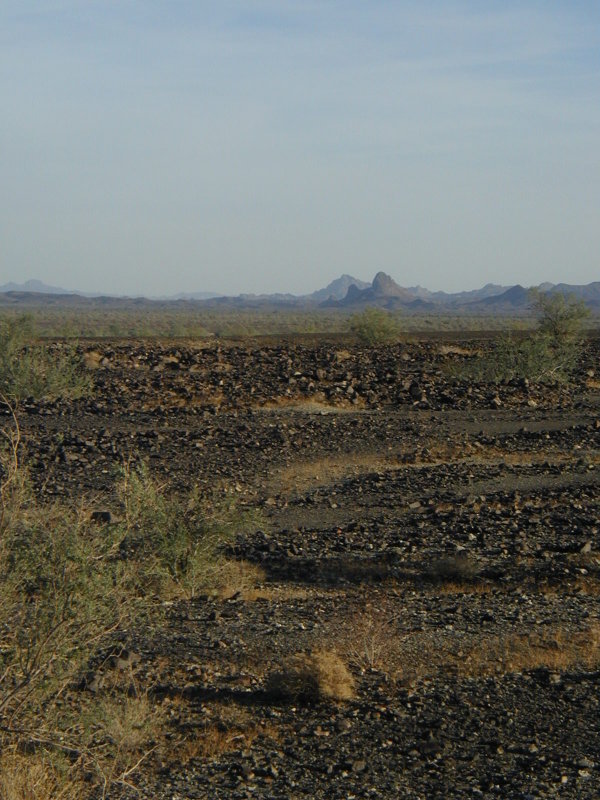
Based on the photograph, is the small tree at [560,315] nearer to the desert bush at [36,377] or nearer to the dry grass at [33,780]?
the desert bush at [36,377]

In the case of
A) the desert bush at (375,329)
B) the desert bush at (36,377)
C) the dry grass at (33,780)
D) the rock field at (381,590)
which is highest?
the desert bush at (375,329)

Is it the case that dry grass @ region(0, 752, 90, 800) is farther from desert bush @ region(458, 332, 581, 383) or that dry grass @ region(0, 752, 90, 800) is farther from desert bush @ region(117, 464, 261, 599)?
desert bush @ region(458, 332, 581, 383)

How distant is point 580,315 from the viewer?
35.6 metres

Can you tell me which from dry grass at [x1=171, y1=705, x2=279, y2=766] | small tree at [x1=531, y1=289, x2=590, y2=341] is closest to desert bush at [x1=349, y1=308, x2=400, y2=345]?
small tree at [x1=531, y1=289, x2=590, y2=341]

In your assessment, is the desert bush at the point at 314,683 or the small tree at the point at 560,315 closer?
the desert bush at the point at 314,683

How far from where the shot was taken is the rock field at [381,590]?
5.85m

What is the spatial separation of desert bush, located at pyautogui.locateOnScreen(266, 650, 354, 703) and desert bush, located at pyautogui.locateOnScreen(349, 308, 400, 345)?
30.0 metres

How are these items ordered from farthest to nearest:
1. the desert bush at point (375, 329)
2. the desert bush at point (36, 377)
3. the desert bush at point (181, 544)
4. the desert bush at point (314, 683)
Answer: the desert bush at point (375, 329) < the desert bush at point (36, 377) < the desert bush at point (181, 544) < the desert bush at point (314, 683)

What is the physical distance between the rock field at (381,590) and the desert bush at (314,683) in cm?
7

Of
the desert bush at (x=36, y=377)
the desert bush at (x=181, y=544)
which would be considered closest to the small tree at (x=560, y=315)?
the desert bush at (x=36, y=377)

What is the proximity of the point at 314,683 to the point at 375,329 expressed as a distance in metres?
31.8

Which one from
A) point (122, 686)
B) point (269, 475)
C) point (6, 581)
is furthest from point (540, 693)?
point (269, 475)

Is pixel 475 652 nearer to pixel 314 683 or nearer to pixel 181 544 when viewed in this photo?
pixel 314 683

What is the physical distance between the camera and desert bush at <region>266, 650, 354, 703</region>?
6.65 metres
